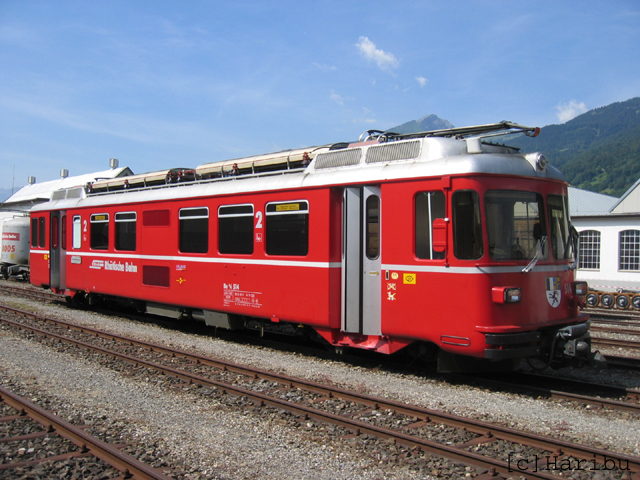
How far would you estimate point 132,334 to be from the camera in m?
11.5

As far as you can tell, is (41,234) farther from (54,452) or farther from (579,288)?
(579,288)

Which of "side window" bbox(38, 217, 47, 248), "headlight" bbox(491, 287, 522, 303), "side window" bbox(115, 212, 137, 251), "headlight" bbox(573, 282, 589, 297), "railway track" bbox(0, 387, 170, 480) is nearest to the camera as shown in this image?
"railway track" bbox(0, 387, 170, 480)

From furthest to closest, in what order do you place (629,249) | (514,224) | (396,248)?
1. (629,249)
2. (396,248)
3. (514,224)

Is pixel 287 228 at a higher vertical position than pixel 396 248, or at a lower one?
higher

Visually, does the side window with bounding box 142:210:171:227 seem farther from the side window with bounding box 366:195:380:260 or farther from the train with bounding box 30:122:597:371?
the side window with bounding box 366:195:380:260

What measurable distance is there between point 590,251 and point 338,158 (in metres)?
17.8

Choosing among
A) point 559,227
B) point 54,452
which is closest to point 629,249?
point 559,227

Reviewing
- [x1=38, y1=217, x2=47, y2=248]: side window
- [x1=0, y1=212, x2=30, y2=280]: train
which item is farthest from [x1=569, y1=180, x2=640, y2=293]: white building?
[x1=0, y1=212, x2=30, y2=280]: train

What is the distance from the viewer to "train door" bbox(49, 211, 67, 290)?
14.9 meters

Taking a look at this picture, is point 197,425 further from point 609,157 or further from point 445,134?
point 609,157

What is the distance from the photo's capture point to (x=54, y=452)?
5062 mm

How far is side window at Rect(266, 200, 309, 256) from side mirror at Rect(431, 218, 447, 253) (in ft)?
7.49

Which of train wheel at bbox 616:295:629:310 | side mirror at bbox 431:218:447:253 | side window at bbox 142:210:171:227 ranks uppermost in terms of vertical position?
side window at bbox 142:210:171:227

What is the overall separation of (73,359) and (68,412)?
3.04 metres
